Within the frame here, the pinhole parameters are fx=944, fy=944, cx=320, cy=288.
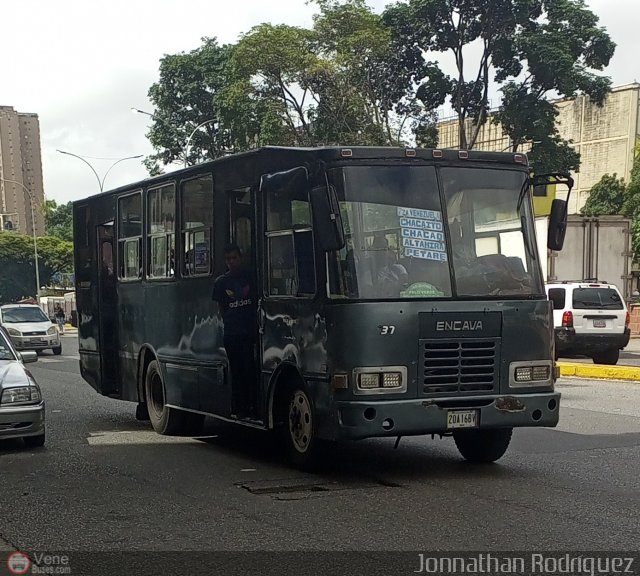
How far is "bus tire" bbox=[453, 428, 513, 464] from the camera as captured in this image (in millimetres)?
8742

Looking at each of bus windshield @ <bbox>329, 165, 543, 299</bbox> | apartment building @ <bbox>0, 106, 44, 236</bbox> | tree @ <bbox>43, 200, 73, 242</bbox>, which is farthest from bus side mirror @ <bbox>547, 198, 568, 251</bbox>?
apartment building @ <bbox>0, 106, 44, 236</bbox>

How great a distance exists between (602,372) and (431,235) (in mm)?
11041

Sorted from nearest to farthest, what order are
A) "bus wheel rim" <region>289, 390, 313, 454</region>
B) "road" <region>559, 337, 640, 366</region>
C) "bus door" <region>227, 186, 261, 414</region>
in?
1. "bus wheel rim" <region>289, 390, 313, 454</region>
2. "bus door" <region>227, 186, 261, 414</region>
3. "road" <region>559, 337, 640, 366</region>

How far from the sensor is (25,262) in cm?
8269

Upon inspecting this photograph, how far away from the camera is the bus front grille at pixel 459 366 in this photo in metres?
7.84

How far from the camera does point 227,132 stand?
49.4m

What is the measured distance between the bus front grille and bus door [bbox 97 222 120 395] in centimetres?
595

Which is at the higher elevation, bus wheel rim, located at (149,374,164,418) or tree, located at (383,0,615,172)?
tree, located at (383,0,615,172)

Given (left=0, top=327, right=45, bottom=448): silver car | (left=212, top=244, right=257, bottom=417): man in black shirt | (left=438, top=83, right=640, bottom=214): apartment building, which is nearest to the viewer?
(left=212, top=244, right=257, bottom=417): man in black shirt

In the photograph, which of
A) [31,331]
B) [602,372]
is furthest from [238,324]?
[31,331]

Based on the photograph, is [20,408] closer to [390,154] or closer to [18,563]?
[18,563]

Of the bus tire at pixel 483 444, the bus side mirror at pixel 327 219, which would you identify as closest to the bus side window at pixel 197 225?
the bus side mirror at pixel 327 219

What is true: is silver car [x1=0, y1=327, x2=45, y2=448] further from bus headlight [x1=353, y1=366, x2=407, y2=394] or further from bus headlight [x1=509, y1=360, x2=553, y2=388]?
bus headlight [x1=509, y1=360, x2=553, y2=388]

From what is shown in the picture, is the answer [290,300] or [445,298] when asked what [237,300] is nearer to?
[290,300]
